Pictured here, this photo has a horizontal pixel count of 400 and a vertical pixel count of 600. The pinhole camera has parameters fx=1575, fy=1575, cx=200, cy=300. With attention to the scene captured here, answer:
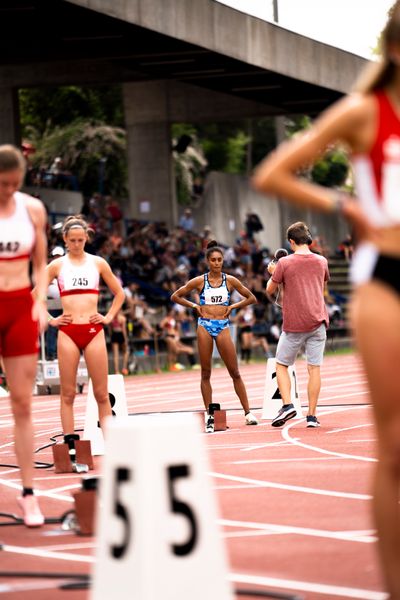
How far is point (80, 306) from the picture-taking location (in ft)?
44.5

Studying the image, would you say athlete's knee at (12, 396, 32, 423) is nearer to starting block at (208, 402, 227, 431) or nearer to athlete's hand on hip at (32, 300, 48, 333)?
athlete's hand on hip at (32, 300, 48, 333)

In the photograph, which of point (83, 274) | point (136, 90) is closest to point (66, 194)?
point (136, 90)

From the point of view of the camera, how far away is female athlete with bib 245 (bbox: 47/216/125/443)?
44.1ft

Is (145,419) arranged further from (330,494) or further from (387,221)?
(330,494)

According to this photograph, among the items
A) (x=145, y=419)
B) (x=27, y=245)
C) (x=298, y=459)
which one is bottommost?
(x=298, y=459)

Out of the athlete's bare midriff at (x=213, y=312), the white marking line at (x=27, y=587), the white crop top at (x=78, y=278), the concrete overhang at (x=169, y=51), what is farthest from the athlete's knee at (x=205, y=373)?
the concrete overhang at (x=169, y=51)

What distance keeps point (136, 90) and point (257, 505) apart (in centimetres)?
4003

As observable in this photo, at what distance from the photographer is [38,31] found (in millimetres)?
34938

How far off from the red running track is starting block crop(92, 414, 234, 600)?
1.02 m


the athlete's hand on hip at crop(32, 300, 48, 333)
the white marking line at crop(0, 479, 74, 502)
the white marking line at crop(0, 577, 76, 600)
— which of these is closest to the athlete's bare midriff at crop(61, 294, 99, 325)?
the white marking line at crop(0, 479, 74, 502)

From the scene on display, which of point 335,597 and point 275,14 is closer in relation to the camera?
point 335,597

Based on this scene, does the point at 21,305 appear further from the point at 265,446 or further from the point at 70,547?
the point at 265,446

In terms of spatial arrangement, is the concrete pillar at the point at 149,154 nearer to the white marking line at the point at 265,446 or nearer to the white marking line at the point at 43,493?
the white marking line at the point at 265,446

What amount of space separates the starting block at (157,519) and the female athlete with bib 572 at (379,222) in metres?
0.70
